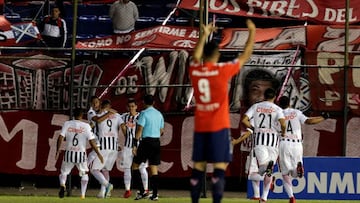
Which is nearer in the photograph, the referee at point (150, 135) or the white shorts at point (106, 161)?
the referee at point (150, 135)

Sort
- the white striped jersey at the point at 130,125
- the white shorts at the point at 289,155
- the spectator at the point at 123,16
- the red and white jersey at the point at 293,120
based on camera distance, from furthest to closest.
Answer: the spectator at the point at 123,16
the white striped jersey at the point at 130,125
the white shorts at the point at 289,155
the red and white jersey at the point at 293,120

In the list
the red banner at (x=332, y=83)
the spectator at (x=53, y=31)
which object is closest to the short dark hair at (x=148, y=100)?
the red banner at (x=332, y=83)

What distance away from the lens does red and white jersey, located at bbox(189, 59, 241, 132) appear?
15953mm

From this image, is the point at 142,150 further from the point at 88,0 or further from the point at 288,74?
the point at 88,0

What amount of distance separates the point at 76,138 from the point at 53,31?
4.05 metres

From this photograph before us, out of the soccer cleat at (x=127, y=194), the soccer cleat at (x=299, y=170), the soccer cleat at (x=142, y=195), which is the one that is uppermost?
the soccer cleat at (x=299, y=170)

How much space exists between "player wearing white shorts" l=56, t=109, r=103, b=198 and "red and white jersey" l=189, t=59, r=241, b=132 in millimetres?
8974

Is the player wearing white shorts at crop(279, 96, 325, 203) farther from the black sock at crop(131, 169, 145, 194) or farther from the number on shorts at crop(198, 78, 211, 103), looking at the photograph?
the number on shorts at crop(198, 78, 211, 103)

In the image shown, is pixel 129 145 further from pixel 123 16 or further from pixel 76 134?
pixel 123 16

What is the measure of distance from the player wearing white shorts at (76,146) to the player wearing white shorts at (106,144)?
37 cm

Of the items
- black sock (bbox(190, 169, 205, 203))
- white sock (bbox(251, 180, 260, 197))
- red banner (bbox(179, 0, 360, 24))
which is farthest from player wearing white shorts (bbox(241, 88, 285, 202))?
black sock (bbox(190, 169, 205, 203))

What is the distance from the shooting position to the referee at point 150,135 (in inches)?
A: 954

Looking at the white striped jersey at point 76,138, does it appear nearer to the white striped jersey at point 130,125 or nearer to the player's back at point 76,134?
the player's back at point 76,134

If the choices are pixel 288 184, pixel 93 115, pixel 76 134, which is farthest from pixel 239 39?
pixel 288 184
